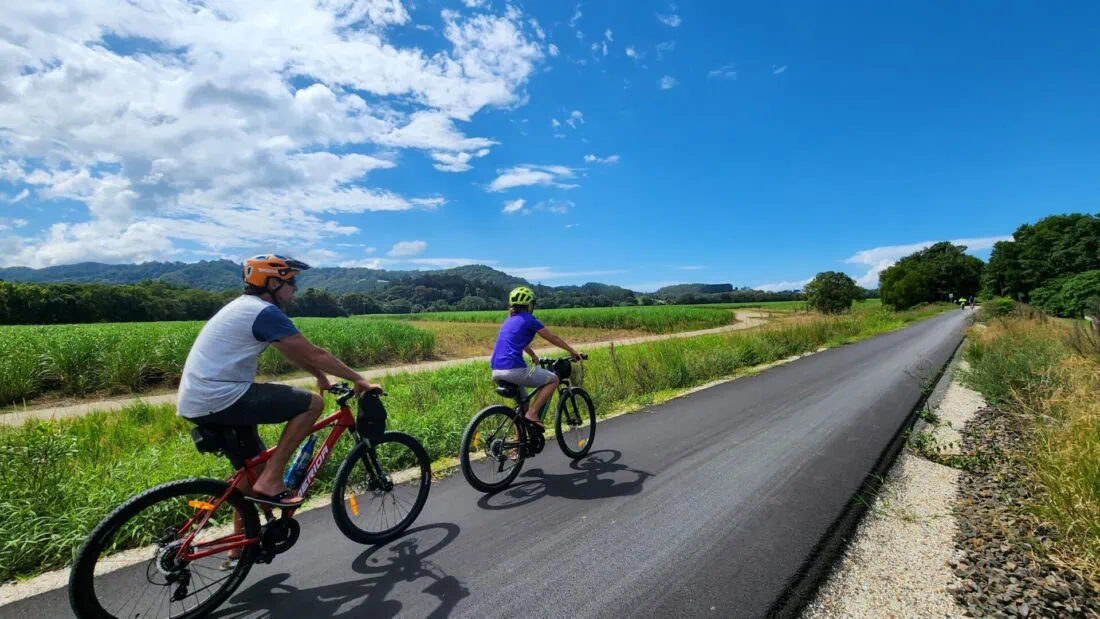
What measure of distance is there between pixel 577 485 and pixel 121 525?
10.7ft

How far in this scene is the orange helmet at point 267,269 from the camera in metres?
2.72

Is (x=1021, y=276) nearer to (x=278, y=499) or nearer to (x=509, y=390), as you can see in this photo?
(x=509, y=390)

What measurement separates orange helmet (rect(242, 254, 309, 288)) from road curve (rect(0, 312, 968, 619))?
188 cm

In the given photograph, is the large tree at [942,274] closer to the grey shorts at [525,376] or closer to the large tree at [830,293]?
the large tree at [830,293]

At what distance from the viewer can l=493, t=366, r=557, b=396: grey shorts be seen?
4.48 metres

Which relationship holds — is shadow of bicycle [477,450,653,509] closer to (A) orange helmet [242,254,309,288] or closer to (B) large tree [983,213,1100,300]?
(A) orange helmet [242,254,309,288]

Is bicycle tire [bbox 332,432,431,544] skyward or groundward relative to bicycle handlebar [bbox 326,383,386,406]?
groundward

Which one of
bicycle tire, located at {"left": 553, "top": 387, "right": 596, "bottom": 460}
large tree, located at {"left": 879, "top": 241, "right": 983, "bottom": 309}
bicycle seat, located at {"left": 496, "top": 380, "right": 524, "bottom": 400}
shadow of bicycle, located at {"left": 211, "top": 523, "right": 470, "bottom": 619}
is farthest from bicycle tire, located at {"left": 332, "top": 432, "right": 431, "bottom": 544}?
large tree, located at {"left": 879, "top": 241, "right": 983, "bottom": 309}

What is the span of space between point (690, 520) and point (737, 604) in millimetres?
1021

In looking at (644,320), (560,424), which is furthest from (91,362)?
(644,320)

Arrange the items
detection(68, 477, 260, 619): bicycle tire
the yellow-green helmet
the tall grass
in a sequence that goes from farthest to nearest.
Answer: the yellow-green helmet → the tall grass → detection(68, 477, 260, 619): bicycle tire

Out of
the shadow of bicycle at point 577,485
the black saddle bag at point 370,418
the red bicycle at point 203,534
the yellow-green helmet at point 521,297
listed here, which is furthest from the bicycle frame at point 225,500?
the yellow-green helmet at point 521,297

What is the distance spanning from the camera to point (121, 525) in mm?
2262

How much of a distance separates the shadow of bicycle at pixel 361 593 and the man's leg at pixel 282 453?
58 centimetres
